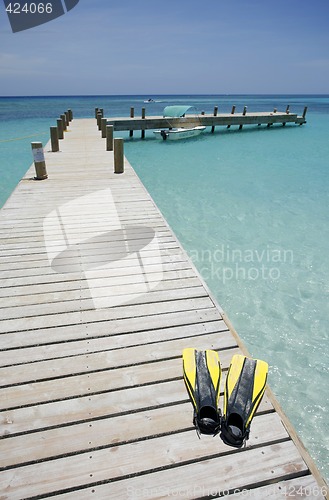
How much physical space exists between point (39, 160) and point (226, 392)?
819 cm

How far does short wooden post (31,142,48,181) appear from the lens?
8.09 m

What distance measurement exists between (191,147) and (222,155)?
2.94 meters

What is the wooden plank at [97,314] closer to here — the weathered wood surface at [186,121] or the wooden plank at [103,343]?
the wooden plank at [103,343]

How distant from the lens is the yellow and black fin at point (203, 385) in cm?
241

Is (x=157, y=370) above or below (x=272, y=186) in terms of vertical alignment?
above

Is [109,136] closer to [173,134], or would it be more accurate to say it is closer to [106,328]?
[106,328]

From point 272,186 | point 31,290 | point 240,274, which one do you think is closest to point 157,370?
point 31,290

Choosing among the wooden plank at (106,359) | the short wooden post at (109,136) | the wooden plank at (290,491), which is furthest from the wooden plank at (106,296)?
the short wooden post at (109,136)

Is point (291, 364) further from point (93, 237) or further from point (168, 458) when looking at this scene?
point (93, 237)

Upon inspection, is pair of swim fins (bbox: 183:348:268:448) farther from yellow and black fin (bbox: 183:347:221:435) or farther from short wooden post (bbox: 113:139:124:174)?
short wooden post (bbox: 113:139:124:174)

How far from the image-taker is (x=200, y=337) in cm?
336

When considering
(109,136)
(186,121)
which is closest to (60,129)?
(109,136)

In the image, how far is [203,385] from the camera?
2615 millimetres

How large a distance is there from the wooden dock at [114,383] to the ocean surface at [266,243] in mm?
1723
